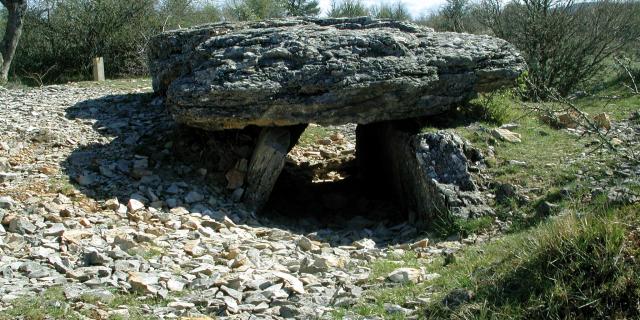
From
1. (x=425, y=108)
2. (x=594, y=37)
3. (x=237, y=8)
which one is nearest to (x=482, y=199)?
(x=425, y=108)

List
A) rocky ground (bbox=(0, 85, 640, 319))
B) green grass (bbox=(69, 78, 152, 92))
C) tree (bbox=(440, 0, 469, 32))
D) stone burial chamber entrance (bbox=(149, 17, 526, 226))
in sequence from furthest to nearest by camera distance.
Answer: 1. tree (bbox=(440, 0, 469, 32))
2. green grass (bbox=(69, 78, 152, 92))
3. stone burial chamber entrance (bbox=(149, 17, 526, 226))
4. rocky ground (bbox=(0, 85, 640, 319))

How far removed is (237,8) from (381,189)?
68.7ft

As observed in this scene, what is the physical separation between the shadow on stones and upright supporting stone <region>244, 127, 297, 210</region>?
23cm

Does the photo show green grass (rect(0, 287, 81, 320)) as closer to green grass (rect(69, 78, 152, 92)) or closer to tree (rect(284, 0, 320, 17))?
green grass (rect(69, 78, 152, 92))

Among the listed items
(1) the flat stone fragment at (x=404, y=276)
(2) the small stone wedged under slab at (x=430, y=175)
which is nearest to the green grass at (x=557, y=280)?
(1) the flat stone fragment at (x=404, y=276)

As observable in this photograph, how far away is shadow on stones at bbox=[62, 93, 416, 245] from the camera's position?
8156 mm

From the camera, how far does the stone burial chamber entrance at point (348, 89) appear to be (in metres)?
8.11

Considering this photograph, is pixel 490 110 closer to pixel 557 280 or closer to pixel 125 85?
pixel 557 280

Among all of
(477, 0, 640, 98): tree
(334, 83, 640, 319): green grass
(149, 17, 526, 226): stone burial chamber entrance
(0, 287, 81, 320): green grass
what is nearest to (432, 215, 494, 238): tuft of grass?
(334, 83, 640, 319): green grass

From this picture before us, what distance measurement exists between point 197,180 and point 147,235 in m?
1.90

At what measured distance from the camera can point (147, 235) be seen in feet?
22.7

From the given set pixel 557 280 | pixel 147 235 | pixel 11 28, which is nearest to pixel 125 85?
pixel 11 28

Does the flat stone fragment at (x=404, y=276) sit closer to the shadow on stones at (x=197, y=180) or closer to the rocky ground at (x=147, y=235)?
the rocky ground at (x=147, y=235)

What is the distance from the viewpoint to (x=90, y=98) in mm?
11438
